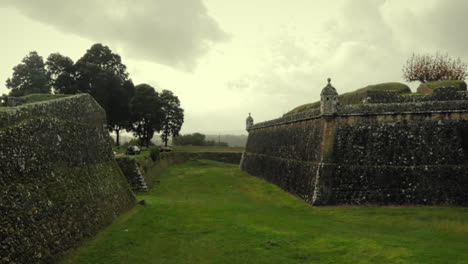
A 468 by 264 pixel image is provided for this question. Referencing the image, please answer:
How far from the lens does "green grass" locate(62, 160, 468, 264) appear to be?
12.8 meters

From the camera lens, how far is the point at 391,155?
23.1 meters

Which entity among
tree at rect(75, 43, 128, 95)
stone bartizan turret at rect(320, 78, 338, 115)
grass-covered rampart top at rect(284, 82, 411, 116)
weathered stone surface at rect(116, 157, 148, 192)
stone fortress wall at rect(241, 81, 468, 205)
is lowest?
weathered stone surface at rect(116, 157, 148, 192)

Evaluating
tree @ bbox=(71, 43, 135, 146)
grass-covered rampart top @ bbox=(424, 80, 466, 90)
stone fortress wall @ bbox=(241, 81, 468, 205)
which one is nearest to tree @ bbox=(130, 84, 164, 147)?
tree @ bbox=(71, 43, 135, 146)

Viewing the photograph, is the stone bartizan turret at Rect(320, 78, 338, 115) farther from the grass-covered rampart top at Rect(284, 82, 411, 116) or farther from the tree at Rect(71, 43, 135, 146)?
the tree at Rect(71, 43, 135, 146)

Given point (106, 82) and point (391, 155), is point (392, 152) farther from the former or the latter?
point (106, 82)

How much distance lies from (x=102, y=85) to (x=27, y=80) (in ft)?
46.7

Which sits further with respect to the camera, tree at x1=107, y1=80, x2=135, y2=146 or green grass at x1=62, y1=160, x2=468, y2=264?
tree at x1=107, y1=80, x2=135, y2=146

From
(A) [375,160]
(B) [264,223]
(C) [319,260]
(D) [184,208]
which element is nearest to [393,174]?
(A) [375,160]

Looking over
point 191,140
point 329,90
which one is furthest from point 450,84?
point 191,140

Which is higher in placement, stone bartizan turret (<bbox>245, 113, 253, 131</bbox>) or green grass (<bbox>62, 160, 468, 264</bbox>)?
stone bartizan turret (<bbox>245, 113, 253, 131</bbox>)

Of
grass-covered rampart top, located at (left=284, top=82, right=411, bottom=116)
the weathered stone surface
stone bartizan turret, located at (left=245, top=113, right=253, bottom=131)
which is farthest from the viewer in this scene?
stone bartizan turret, located at (left=245, top=113, right=253, bottom=131)

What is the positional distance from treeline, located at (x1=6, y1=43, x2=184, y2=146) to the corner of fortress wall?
2966cm

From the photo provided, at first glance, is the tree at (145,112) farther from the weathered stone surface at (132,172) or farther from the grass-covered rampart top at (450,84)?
the grass-covered rampart top at (450,84)

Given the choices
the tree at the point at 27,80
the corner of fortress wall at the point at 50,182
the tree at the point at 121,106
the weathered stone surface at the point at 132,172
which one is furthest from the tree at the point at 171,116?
the corner of fortress wall at the point at 50,182
